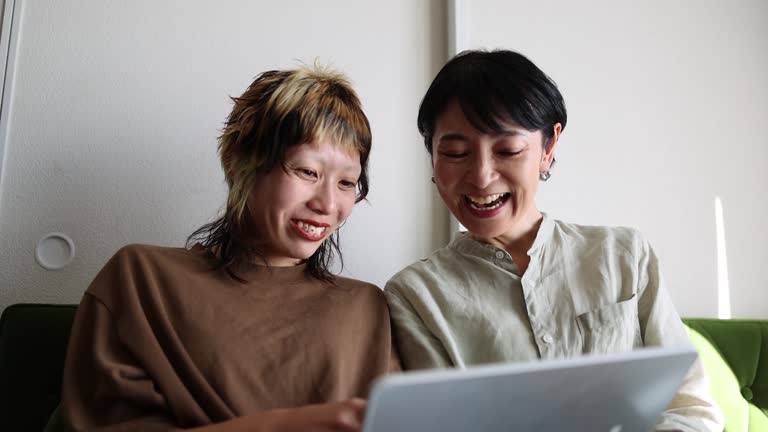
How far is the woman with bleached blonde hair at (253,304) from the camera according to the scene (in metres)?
0.82

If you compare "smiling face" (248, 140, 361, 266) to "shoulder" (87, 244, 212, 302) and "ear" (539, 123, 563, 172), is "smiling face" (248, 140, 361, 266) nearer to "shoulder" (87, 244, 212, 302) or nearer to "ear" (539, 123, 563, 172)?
"shoulder" (87, 244, 212, 302)

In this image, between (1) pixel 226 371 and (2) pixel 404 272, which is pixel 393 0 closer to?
(2) pixel 404 272

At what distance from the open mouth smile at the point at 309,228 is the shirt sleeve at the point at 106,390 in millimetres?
308

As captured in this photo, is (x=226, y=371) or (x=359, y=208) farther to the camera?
(x=359, y=208)

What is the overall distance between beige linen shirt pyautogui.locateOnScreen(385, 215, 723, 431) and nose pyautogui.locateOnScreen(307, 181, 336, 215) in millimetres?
192

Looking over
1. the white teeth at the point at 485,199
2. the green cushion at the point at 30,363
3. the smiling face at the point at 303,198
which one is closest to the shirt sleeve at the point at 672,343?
the white teeth at the point at 485,199

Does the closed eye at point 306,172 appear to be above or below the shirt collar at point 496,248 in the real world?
above

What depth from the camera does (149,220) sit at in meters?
1.23

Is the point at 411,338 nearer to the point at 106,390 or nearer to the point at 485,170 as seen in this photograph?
the point at 485,170

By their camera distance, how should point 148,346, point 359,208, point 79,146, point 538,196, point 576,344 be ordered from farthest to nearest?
point 538,196 → point 359,208 → point 79,146 → point 576,344 → point 148,346

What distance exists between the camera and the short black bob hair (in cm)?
98

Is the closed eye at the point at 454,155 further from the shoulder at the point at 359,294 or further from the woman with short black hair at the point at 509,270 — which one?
the shoulder at the point at 359,294

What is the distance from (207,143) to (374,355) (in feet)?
1.95

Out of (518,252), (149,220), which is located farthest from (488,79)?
(149,220)
